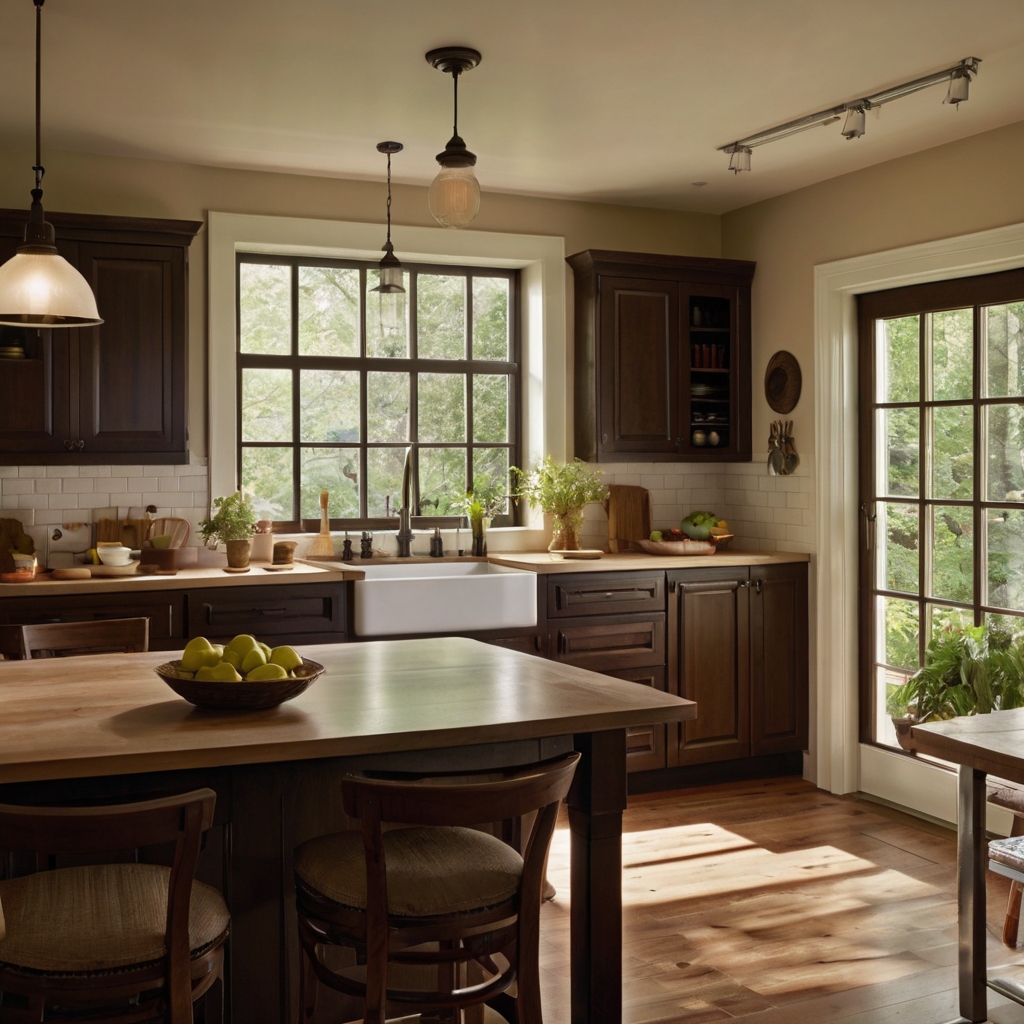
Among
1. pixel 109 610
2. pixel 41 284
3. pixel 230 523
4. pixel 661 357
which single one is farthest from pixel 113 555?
pixel 661 357

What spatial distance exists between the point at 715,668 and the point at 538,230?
7.77ft

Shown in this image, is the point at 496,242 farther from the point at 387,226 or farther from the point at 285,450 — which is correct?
the point at 285,450

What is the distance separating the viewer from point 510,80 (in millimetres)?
4023

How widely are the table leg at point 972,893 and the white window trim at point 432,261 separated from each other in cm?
309

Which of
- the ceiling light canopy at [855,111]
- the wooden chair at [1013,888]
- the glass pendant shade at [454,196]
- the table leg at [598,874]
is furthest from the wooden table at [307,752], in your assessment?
the ceiling light canopy at [855,111]

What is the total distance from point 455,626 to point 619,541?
1.33 m

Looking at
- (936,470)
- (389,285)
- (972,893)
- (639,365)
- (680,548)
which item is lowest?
(972,893)

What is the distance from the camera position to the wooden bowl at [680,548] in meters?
5.56

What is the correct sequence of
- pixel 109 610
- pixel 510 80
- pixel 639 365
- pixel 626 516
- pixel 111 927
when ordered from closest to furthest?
1. pixel 111 927
2. pixel 510 80
3. pixel 109 610
4. pixel 639 365
5. pixel 626 516

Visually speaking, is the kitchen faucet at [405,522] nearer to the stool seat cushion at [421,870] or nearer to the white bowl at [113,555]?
the white bowl at [113,555]

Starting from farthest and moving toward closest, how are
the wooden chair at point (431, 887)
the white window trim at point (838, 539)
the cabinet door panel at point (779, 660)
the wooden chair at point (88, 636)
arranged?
the cabinet door panel at point (779, 660) < the white window trim at point (838, 539) < the wooden chair at point (88, 636) < the wooden chair at point (431, 887)

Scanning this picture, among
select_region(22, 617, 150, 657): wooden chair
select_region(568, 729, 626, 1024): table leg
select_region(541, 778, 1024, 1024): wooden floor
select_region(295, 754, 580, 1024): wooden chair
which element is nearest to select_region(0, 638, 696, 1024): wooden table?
select_region(568, 729, 626, 1024): table leg

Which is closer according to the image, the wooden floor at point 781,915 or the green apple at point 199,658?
the green apple at point 199,658

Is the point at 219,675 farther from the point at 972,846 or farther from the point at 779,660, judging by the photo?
the point at 779,660
